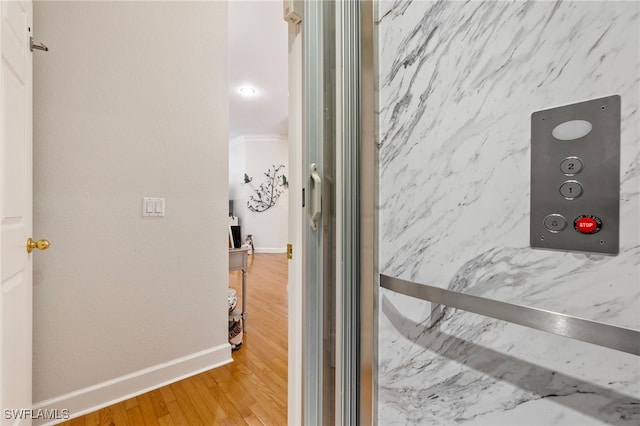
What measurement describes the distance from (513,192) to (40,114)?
202 centimetres

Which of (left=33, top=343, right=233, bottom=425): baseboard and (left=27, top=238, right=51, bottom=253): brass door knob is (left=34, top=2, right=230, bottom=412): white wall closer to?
(left=33, top=343, right=233, bottom=425): baseboard

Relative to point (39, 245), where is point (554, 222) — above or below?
above

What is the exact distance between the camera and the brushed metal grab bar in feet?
1.17

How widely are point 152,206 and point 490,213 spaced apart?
1846mm

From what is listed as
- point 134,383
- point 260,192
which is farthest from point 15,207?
point 260,192

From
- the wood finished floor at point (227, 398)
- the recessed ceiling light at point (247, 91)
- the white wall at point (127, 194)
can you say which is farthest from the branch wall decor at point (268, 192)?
the white wall at point (127, 194)

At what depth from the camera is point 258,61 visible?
353 cm

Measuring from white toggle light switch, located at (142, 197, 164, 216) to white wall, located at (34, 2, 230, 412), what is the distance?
→ 0.03 metres

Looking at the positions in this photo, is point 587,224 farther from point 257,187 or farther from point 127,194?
point 257,187

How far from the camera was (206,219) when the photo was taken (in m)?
1.99

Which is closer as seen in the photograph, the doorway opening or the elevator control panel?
the elevator control panel

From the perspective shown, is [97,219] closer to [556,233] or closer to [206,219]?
[206,219]

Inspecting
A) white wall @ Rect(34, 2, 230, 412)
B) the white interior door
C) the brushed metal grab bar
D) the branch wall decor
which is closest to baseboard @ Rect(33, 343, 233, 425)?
white wall @ Rect(34, 2, 230, 412)

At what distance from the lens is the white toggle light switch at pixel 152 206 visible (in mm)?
1741
